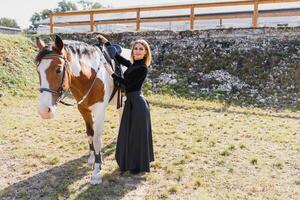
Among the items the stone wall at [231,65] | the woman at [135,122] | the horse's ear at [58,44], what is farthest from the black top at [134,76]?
the stone wall at [231,65]

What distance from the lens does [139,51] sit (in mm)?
4953

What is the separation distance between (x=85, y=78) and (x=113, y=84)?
65 centimetres

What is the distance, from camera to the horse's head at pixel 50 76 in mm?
4105

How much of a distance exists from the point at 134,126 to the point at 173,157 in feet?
4.69

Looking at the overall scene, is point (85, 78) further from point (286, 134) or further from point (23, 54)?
point (23, 54)

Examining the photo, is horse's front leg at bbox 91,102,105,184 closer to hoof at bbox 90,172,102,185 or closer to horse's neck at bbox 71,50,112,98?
hoof at bbox 90,172,102,185

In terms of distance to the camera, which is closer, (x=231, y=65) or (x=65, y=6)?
(x=231, y=65)

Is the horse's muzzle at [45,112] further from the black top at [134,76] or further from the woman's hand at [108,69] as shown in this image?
the woman's hand at [108,69]

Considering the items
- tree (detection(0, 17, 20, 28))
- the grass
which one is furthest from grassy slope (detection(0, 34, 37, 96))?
tree (detection(0, 17, 20, 28))

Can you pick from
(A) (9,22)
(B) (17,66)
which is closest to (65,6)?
(A) (9,22)

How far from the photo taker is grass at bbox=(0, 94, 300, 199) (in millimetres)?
4852

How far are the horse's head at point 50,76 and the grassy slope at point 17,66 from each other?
8550 millimetres

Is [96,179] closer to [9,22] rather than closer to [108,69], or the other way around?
[108,69]

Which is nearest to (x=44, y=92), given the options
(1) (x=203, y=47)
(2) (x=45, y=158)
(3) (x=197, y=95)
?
(2) (x=45, y=158)
